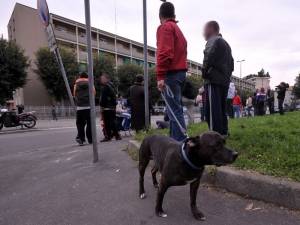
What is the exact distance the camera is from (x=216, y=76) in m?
5.50

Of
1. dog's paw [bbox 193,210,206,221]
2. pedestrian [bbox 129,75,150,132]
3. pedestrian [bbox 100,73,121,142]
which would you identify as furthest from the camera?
pedestrian [bbox 100,73,121,142]

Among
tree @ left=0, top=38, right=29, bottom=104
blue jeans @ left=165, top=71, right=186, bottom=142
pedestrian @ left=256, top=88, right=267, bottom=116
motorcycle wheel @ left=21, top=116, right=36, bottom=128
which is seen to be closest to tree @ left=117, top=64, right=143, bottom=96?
tree @ left=0, top=38, right=29, bottom=104

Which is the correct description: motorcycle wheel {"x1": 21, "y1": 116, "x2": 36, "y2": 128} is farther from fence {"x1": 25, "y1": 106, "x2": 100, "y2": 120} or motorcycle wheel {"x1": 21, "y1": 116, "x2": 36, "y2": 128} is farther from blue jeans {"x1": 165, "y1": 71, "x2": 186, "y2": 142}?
fence {"x1": 25, "y1": 106, "x2": 100, "y2": 120}

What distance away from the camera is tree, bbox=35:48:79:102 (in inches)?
1772

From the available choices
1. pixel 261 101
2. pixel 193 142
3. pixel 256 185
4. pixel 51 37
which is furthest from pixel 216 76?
pixel 261 101

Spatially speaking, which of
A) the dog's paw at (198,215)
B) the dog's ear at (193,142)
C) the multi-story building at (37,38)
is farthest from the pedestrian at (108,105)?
the multi-story building at (37,38)

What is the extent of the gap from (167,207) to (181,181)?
0.61 m

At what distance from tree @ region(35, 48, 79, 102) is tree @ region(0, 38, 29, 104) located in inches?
294

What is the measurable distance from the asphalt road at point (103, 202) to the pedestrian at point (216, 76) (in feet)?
4.80

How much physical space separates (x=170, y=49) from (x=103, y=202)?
230cm

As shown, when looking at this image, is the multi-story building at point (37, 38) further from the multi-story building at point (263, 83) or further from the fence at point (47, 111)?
the multi-story building at point (263, 83)

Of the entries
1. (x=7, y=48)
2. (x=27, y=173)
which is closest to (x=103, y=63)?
(x=7, y=48)

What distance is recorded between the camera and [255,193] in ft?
12.6

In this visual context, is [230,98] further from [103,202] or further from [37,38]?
[37,38]
